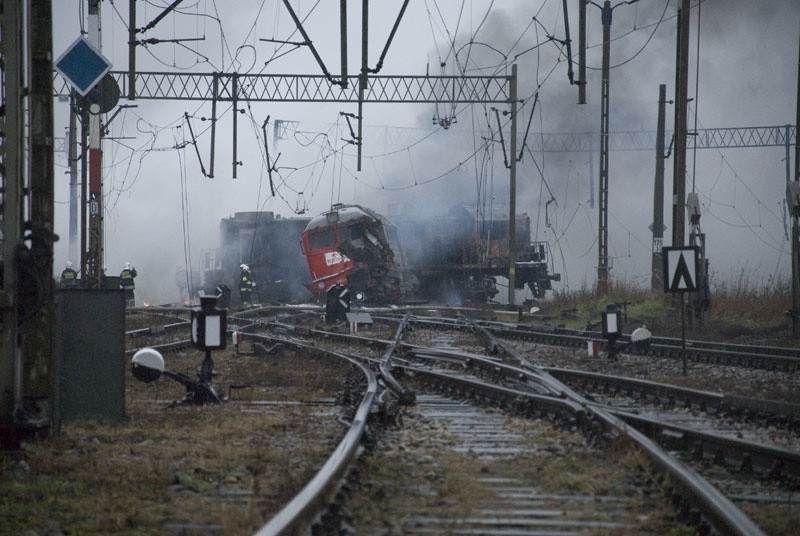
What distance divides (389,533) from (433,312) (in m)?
28.2

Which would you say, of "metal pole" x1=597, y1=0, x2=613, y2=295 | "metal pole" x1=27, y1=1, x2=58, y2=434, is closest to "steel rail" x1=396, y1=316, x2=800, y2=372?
"metal pole" x1=597, y1=0, x2=613, y2=295

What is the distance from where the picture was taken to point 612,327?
1514cm

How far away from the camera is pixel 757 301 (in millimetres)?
23812

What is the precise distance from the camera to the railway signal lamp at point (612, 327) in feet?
49.7

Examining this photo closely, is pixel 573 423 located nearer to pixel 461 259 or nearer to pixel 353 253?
pixel 353 253

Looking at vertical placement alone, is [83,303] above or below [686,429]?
above

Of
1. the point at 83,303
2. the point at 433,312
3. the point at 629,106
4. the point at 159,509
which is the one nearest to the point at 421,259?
the point at 433,312

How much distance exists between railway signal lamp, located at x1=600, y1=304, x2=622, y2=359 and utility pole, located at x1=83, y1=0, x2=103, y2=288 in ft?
40.9

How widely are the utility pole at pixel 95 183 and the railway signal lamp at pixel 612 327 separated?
12476 millimetres

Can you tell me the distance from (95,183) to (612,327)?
13.1 m

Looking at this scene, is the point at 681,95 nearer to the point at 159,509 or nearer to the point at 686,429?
the point at 686,429

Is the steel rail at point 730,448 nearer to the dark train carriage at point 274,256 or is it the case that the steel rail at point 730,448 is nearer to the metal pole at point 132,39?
the metal pole at point 132,39

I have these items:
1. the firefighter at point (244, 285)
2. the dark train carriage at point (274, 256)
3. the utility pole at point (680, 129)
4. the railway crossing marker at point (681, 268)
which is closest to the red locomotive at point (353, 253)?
the firefighter at point (244, 285)

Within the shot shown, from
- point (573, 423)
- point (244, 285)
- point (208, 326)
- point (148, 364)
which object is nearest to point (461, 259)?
point (244, 285)
